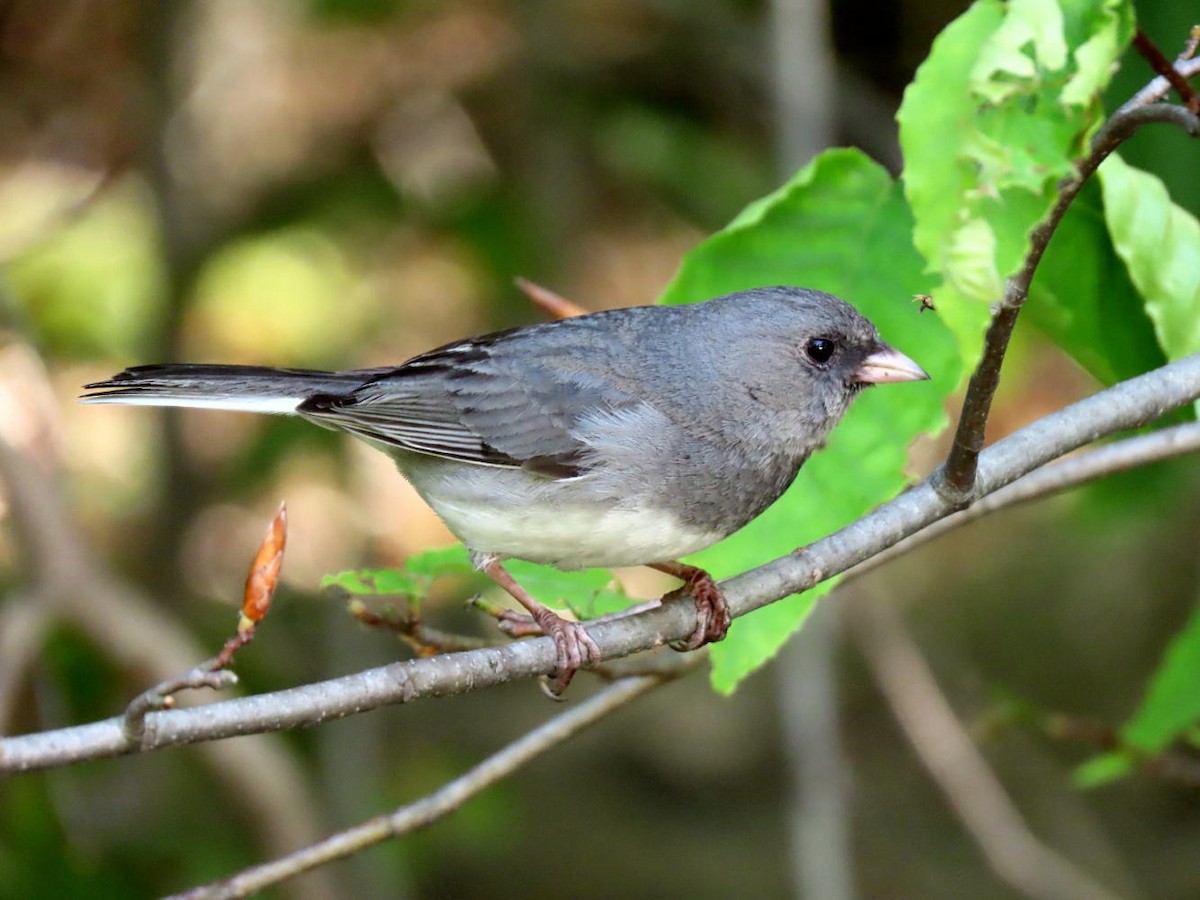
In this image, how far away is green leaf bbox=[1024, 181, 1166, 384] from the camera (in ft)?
7.84

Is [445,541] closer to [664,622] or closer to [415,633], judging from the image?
[415,633]

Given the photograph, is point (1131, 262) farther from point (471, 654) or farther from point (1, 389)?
point (1, 389)

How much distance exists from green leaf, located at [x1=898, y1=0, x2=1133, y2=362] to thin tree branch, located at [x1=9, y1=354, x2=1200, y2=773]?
0.70 ft

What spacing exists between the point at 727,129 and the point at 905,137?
419cm

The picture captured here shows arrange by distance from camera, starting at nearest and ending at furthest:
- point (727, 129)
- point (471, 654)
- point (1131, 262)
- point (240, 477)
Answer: point (471, 654), point (1131, 262), point (240, 477), point (727, 129)

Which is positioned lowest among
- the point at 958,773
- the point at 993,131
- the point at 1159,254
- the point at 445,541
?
the point at 445,541

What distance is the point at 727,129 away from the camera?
6.00m

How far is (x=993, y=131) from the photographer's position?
193 centimetres

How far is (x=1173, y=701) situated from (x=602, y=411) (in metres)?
1.29

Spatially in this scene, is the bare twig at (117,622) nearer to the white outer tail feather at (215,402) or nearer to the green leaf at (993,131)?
the white outer tail feather at (215,402)

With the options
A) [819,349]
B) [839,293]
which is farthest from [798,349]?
[839,293]

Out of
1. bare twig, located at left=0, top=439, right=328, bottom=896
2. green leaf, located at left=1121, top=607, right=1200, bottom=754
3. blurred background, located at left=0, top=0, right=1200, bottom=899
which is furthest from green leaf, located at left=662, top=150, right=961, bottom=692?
bare twig, located at left=0, top=439, right=328, bottom=896

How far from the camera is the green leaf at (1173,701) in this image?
106 inches

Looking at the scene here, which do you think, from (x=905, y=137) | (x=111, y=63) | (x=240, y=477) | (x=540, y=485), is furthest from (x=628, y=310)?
(x=111, y=63)
